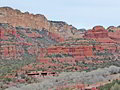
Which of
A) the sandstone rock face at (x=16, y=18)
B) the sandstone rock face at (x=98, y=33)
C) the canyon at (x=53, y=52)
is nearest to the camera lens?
the canyon at (x=53, y=52)

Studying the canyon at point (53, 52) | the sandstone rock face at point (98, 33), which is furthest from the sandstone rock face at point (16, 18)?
the sandstone rock face at point (98, 33)

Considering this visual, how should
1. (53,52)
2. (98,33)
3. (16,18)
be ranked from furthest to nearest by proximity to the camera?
(16,18) < (98,33) < (53,52)

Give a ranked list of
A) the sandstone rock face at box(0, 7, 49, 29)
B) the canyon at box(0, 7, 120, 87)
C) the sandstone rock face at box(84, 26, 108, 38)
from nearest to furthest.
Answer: the canyon at box(0, 7, 120, 87) → the sandstone rock face at box(84, 26, 108, 38) → the sandstone rock face at box(0, 7, 49, 29)

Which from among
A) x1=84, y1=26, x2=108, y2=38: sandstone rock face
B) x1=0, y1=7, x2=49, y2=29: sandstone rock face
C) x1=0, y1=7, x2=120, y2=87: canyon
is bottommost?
x1=0, y1=7, x2=120, y2=87: canyon

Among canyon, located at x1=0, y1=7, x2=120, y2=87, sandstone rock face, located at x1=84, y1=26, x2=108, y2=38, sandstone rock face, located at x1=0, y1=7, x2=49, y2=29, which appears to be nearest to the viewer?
canyon, located at x1=0, y1=7, x2=120, y2=87

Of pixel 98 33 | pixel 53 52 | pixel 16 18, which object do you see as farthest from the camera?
pixel 16 18

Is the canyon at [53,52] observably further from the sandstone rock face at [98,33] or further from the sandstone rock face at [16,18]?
the sandstone rock face at [16,18]

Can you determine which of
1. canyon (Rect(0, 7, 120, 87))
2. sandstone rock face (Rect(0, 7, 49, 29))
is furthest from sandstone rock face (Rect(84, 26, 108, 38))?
sandstone rock face (Rect(0, 7, 49, 29))

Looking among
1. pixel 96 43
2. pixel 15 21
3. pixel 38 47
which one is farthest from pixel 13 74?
pixel 15 21

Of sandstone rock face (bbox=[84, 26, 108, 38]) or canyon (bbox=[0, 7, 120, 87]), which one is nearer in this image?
canyon (bbox=[0, 7, 120, 87])

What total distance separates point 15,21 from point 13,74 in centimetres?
9493

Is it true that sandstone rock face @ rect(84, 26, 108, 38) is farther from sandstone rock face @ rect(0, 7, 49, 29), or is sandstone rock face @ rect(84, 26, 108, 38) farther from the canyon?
sandstone rock face @ rect(0, 7, 49, 29)

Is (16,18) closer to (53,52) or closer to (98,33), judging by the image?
(98,33)

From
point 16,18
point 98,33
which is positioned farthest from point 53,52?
point 16,18
